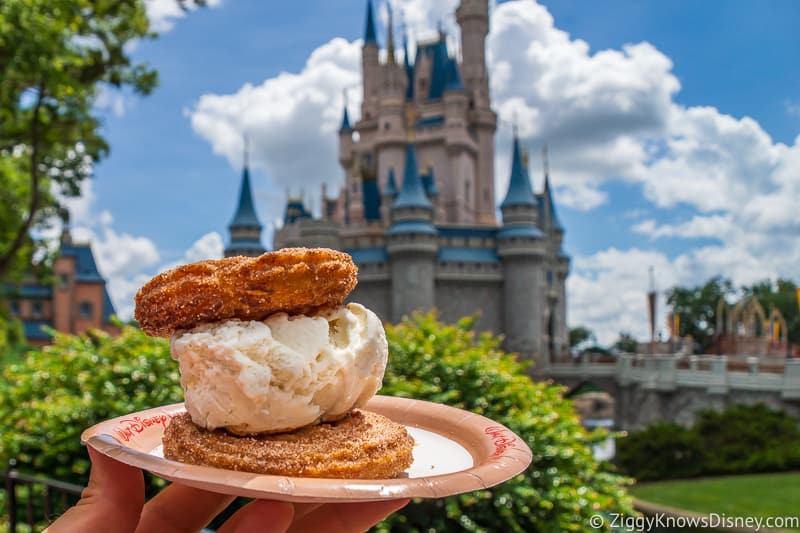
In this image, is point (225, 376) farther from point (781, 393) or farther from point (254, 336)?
point (781, 393)

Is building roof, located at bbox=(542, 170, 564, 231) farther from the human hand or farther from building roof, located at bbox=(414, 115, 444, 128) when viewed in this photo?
the human hand

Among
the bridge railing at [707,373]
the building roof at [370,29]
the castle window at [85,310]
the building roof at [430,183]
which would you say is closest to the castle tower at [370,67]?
the building roof at [370,29]

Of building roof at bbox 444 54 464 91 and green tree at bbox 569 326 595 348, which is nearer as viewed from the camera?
building roof at bbox 444 54 464 91

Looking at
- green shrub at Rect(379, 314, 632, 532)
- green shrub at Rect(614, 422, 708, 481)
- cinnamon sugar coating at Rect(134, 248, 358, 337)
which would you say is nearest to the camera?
cinnamon sugar coating at Rect(134, 248, 358, 337)

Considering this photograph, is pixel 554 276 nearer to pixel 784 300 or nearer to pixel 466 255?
pixel 466 255

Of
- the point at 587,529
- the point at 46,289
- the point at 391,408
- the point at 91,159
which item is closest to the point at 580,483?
the point at 587,529

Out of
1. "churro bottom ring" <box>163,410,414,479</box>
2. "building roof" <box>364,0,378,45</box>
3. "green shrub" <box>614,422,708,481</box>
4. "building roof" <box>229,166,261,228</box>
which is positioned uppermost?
"building roof" <box>364,0,378,45</box>

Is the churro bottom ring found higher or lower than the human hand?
higher

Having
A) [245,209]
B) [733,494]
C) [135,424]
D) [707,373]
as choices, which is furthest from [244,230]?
[135,424]

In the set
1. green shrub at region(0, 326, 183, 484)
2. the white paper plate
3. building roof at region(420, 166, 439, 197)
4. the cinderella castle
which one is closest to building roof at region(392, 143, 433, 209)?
the cinderella castle
